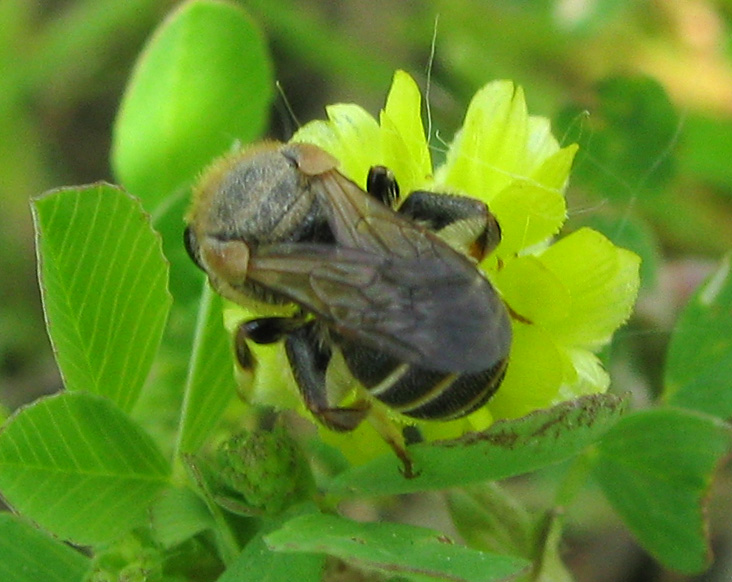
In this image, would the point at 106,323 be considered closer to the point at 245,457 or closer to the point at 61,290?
the point at 61,290

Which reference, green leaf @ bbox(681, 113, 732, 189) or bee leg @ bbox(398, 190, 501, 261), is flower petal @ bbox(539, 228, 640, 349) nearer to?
bee leg @ bbox(398, 190, 501, 261)

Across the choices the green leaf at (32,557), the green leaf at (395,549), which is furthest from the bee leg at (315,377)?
the green leaf at (32,557)

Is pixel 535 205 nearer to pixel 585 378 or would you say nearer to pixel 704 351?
pixel 585 378

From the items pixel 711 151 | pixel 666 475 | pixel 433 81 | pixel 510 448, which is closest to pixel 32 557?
pixel 510 448

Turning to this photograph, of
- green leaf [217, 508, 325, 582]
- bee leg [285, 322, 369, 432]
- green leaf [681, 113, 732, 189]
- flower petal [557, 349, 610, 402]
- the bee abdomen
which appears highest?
the bee abdomen

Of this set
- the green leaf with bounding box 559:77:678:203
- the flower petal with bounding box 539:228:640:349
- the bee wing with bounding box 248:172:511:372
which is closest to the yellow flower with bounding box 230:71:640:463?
the flower petal with bounding box 539:228:640:349

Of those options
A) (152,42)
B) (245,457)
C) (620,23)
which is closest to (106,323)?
(245,457)
